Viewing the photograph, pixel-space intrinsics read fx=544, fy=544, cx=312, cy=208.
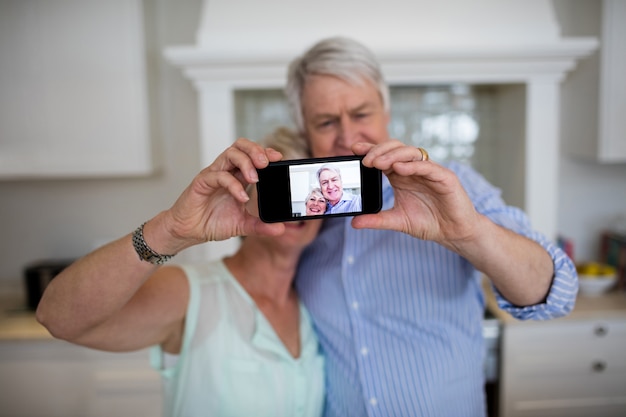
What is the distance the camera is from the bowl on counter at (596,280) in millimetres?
1854

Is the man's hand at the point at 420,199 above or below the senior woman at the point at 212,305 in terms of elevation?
above

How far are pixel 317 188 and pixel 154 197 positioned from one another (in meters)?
1.60

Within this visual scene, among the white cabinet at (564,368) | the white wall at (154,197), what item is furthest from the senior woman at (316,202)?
the white wall at (154,197)

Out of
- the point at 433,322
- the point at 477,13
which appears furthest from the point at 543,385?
the point at 477,13

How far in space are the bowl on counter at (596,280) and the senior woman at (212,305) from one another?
1.26 m

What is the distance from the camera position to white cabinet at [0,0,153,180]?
1.77m

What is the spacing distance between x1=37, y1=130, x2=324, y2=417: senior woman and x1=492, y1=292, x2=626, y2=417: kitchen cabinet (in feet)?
3.04

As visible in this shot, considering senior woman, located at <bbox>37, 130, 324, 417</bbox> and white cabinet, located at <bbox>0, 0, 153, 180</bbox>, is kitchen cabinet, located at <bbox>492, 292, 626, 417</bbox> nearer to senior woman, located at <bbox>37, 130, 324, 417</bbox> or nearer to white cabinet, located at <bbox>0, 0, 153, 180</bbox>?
senior woman, located at <bbox>37, 130, 324, 417</bbox>

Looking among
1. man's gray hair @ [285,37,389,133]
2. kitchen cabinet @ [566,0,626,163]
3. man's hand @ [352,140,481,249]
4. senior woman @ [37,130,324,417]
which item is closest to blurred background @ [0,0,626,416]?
kitchen cabinet @ [566,0,626,163]

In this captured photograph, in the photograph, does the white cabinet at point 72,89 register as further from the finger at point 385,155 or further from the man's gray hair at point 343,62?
the finger at point 385,155

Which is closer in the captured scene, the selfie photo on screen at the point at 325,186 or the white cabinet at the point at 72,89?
the selfie photo on screen at the point at 325,186

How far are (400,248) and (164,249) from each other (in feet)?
1.42

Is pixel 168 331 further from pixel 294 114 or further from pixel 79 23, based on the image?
pixel 79 23

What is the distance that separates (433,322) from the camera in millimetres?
946
